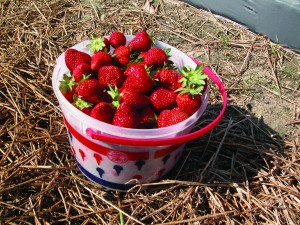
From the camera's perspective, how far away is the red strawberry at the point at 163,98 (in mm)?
1535

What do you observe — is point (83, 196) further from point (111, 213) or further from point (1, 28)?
point (1, 28)

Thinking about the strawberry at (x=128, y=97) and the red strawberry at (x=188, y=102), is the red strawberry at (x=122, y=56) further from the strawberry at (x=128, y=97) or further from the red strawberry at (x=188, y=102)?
the red strawberry at (x=188, y=102)

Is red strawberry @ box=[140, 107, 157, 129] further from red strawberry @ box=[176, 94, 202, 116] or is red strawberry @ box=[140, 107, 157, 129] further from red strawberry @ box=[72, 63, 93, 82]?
red strawberry @ box=[72, 63, 93, 82]

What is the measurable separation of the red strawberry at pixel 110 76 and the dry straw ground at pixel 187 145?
1.38ft

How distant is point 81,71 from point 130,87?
8.0 inches

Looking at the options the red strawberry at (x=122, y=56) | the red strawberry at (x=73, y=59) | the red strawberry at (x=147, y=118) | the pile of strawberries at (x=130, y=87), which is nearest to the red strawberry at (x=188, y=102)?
the pile of strawberries at (x=130, y=87)

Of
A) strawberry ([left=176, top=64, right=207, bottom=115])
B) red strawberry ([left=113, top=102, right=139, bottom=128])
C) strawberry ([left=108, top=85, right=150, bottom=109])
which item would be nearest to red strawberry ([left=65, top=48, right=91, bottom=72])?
strawberry ([left=108, top=85, right=150, bottom=109])

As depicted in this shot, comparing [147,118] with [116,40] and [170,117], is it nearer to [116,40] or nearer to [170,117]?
[170,117]

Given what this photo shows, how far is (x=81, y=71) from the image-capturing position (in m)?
1.53

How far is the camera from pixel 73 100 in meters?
1.52

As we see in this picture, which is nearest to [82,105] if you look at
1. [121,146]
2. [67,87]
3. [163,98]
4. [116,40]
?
[67,87]

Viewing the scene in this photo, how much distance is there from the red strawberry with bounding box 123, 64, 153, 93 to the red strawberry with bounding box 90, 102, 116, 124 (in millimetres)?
148

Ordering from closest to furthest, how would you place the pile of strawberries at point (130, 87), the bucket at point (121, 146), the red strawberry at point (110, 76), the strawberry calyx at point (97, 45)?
the bucket at point (121, 146) < the pile of strawberries at point (130, 87) < the red strawberry at point (110, 76) < the strawberry calyx at point (97, 45)

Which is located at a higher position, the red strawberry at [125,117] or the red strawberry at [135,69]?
the red strawberry at [135,69]
